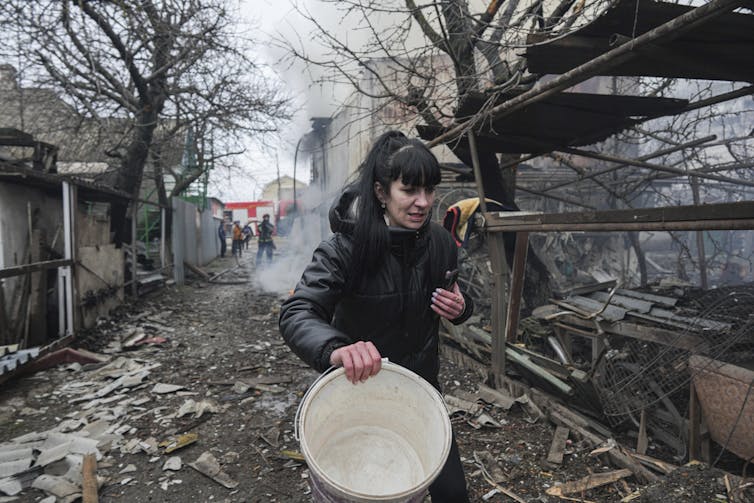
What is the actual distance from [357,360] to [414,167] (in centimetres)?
84

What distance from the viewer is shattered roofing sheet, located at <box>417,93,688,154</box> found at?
4020mm

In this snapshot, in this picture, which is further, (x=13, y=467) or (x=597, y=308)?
(x=597, y=308)

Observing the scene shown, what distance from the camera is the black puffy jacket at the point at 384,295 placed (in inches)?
62.6

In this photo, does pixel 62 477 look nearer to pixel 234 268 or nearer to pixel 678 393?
pixel 678 393

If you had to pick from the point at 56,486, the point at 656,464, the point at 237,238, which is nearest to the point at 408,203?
the point at 656,464

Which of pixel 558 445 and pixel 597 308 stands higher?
pixel 597 308

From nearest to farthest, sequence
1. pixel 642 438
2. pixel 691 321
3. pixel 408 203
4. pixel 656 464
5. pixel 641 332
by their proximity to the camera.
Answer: pixel 408 203, pixel 656 464, pixel 642 438, pixel 691 321, pixel 641 332

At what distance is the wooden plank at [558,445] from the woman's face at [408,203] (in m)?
2.78

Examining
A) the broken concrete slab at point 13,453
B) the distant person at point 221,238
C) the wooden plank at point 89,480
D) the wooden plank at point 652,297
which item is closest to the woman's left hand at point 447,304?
the wooden plank at point 89,480

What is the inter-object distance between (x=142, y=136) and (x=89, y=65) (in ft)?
6.03

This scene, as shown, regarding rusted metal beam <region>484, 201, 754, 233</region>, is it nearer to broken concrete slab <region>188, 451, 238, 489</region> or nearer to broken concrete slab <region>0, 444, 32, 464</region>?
broken concrete slab <region>188, 451, 238, 489</region>

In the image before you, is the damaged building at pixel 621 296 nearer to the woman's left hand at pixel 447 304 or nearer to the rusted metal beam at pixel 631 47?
the rusted metal beam at pixel 631 47

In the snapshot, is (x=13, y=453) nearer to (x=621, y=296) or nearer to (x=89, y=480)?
(x=89, y=480)

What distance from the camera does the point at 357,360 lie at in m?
1.29
